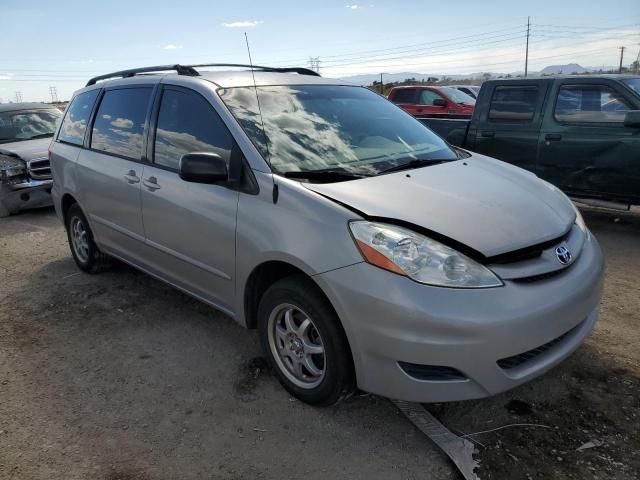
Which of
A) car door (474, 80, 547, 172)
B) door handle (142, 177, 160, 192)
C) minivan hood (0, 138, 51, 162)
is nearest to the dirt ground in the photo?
door handle (142, 177, 160, 192)

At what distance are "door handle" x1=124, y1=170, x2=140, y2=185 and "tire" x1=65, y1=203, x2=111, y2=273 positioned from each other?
115 centimetres

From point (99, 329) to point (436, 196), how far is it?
9.06 ft

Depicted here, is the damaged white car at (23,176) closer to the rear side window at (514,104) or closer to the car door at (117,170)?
the car door at (117,170)

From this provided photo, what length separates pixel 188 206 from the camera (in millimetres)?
3371

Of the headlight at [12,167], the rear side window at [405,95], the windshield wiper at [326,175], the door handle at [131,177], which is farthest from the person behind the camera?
the rear side window at [405,95]

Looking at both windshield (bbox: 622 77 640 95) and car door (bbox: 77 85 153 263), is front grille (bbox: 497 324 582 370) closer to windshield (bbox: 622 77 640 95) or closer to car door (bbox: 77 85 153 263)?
car door (bbox: 77 85 153 263)

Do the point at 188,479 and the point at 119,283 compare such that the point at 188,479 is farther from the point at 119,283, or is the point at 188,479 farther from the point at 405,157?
the point at 119,283

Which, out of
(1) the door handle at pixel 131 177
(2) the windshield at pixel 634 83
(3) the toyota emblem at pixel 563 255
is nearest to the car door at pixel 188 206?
(1) the door handle at pixel 131 177

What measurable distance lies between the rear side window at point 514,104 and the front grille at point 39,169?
661cm

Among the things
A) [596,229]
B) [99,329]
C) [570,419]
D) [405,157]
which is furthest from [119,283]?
[596,229]

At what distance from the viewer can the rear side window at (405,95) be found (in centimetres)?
1536

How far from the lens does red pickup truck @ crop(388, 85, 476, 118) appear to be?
14508mm

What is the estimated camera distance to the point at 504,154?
684 cm

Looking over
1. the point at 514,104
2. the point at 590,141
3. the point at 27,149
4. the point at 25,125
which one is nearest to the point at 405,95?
the point at 514,104
